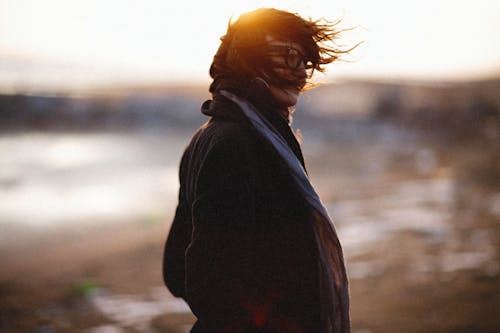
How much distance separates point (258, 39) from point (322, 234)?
1.99 feet

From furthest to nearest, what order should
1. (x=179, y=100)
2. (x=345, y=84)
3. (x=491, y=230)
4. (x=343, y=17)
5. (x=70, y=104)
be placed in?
(x=345, y=84), (x=179, y=100), (x=70, y=104), (x=491, y=230), (x=343, y=17)

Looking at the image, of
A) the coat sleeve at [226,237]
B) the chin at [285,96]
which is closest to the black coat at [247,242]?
the coat sleeve at [226,237]

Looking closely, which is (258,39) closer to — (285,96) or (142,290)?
(285,96)

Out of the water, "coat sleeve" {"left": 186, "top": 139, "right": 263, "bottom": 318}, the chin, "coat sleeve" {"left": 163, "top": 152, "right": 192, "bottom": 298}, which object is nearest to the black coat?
"coat sleeve" {"left": 186, "top": 139, "right": 263, "bottom": 318}

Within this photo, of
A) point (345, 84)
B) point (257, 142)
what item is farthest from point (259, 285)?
point (345, 84)

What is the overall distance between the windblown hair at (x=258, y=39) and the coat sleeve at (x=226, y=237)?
0.29 m

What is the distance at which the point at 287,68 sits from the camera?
1618mm

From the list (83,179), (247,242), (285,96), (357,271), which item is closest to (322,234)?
(247,242)

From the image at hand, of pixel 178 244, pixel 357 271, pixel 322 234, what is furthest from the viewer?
pixel 357 271

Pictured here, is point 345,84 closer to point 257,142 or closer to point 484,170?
point 484,170

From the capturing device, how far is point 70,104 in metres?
26.9

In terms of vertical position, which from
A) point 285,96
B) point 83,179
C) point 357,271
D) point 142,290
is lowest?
point 142,290

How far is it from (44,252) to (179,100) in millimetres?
22653

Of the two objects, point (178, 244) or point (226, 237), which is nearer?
point (226, 237)
